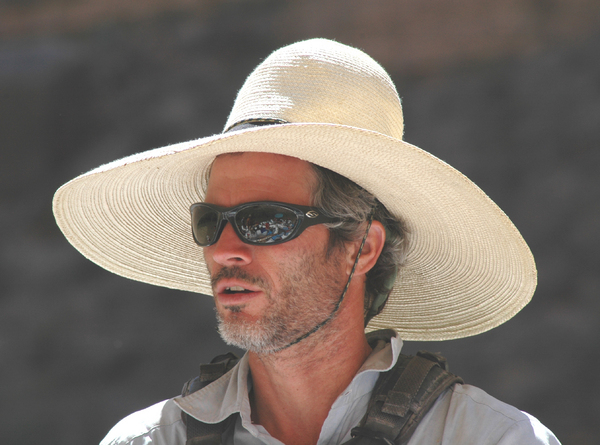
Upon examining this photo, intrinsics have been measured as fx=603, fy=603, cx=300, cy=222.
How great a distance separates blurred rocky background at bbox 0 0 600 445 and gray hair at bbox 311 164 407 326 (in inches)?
31.0

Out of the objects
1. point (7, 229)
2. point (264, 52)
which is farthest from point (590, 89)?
point (7, 229)

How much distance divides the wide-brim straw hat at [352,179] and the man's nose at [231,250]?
19cm

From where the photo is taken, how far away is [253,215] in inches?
64.2

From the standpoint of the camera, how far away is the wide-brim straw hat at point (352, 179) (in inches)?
60.6

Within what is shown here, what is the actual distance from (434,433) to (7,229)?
2253 millimetres

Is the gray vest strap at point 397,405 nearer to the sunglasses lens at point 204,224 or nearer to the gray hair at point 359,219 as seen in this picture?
the gray hair at point 359,219

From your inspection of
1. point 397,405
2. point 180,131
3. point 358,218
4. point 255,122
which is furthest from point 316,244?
point 180,131

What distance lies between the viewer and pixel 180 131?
9.59 feet

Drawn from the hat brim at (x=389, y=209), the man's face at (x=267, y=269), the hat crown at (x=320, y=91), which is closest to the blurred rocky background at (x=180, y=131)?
the hat brim at (x=389, y=209)

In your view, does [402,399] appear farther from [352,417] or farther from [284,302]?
[284,302]

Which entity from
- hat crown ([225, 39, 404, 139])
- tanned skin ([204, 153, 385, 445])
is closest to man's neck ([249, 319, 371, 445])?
tanned skin ([204, 153, 385, 445])

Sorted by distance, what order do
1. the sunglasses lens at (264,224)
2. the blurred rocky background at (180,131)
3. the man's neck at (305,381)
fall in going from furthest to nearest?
the blurred rocky background at (180,131), the man's neck at (305,381), the sunglasses lens at (264,224)

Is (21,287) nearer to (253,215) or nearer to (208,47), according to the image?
(208,47)

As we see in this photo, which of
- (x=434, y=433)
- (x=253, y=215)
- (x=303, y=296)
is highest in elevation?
(x=253, y=215)
